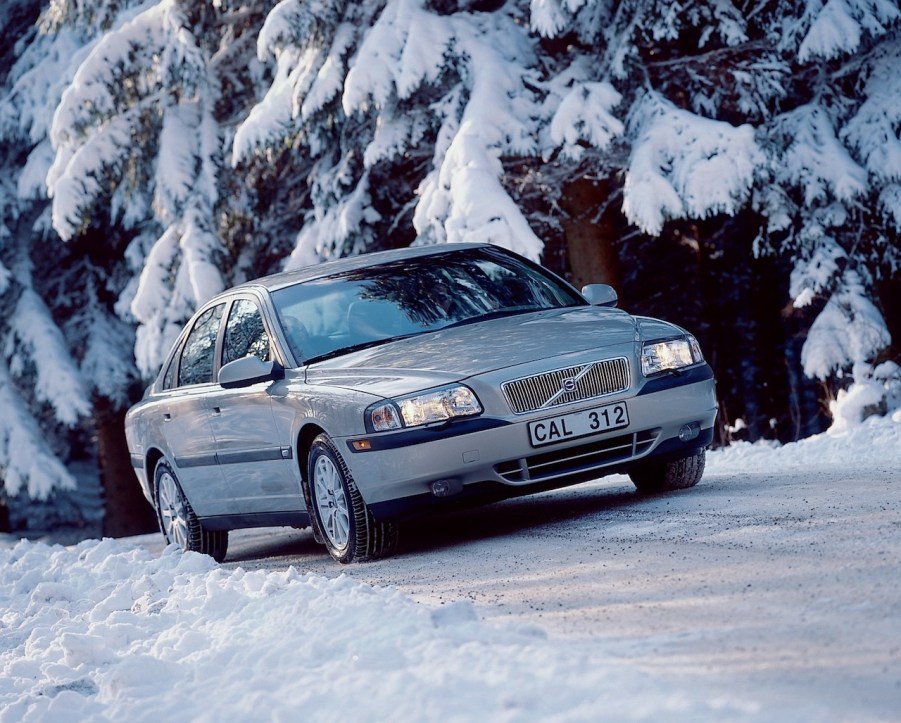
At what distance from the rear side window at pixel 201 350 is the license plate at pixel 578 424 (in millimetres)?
2698

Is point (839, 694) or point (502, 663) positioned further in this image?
point (502, 663)

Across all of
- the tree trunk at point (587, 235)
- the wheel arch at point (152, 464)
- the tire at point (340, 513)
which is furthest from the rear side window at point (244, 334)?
the tree trunk at point (587, 235)

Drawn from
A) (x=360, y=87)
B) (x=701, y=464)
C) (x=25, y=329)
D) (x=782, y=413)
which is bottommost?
(x=782, y=413)

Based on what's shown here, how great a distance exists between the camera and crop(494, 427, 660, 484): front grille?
7.03m

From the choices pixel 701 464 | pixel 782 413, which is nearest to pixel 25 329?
pixel 782 413

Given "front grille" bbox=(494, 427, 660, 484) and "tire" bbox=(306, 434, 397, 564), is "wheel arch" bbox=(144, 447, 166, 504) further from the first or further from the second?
"front grille" bbox=(494, 427, 660, 484)

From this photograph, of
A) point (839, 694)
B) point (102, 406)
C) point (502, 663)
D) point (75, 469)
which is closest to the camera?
point (839, 694)

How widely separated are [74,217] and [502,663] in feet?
43.3

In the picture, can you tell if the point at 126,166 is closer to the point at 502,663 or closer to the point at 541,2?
the point at 541,2

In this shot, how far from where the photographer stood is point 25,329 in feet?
67.9

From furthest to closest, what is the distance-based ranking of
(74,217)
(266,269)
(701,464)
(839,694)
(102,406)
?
(102,406), (266,269), (74,217), (701,464), (839,694)

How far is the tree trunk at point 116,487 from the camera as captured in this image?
73.9 feet

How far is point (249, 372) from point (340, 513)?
915 mm

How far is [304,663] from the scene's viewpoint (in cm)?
475
